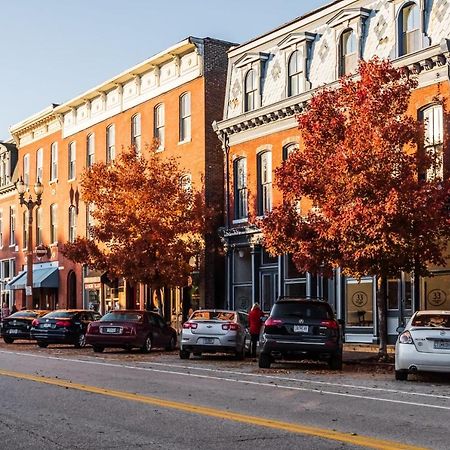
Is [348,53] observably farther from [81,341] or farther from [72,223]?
[72,223]

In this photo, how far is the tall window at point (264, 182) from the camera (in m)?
32.6

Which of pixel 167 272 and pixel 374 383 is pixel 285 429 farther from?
pixel 167 272

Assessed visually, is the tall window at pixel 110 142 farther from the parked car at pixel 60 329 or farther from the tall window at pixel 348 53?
the tall window at pixel 348 53

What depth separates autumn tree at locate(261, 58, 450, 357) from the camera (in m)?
20.9

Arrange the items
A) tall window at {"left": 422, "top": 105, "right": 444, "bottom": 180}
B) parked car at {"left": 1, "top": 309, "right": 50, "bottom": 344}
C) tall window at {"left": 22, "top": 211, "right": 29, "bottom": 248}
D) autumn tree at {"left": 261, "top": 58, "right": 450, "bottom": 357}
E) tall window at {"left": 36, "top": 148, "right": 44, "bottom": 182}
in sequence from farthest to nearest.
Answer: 1. tall window at {"left": 22, "top": 211, "right": 29, "bottom": 248}
2. tall window at {"left": 36, "top": 148, "right": 44, "bottom": 182}
3. parked car at {"left": 1, "top": 309, "right": 50, "bottom": 344}
4. tall window at {"left": 422, "top": 105, "right": 444, "bottom": 180}
5. autumn tree at {"left": 261, "top": 58, "right": 450, "bottom": 357}

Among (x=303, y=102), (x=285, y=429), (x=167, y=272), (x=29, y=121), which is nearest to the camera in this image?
(x=285, y=429)

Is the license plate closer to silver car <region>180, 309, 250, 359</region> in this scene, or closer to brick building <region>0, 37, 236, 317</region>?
silver car <region>180, 309, 250, 359</region>

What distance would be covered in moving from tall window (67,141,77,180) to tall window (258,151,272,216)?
49.9 feet

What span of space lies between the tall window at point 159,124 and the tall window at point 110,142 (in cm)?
372

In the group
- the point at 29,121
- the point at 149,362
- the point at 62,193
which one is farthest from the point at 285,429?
the point at 29,121

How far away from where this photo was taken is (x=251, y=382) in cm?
1636

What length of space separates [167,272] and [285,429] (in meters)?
A: 21.9

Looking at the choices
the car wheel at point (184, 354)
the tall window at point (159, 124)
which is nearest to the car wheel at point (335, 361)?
the car wheel at point (184, 354)

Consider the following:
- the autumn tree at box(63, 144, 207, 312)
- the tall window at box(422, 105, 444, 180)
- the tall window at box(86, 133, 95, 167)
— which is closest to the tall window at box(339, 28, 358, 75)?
the tall window at box(422, 105, 444, 180)
